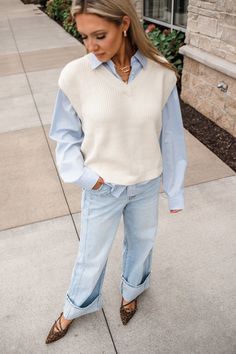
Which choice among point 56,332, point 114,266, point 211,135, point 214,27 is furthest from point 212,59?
point 56,332

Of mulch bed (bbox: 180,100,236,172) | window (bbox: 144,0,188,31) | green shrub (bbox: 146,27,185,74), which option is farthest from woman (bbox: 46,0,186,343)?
window (bbox: 144,0,188,31)

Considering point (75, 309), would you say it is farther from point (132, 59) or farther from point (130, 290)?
point (132, 59)

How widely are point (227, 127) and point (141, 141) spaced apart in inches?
127

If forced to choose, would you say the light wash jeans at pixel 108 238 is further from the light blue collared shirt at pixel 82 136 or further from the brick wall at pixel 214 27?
the brick wall at pixel 214 27

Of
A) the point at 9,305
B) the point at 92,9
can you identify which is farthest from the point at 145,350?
the point at 92,9

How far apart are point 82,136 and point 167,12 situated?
6.60 m

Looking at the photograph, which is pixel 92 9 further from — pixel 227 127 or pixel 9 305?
pixel 227 127

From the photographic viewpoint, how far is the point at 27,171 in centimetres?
412

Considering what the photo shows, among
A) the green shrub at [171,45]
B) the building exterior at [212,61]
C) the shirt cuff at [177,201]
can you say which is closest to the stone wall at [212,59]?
the building exterior at [212,61]

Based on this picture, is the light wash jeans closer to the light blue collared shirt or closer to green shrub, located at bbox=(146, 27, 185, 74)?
the light blue collared shirt

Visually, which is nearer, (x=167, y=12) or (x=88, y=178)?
(x=88, y=178)

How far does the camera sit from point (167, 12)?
7.57 meters

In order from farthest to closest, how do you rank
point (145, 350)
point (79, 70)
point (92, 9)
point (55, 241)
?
point (55, 241) < point (145, 350) < point (79, 70) < point (92, 9)

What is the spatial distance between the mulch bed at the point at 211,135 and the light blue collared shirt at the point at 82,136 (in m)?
2.27
